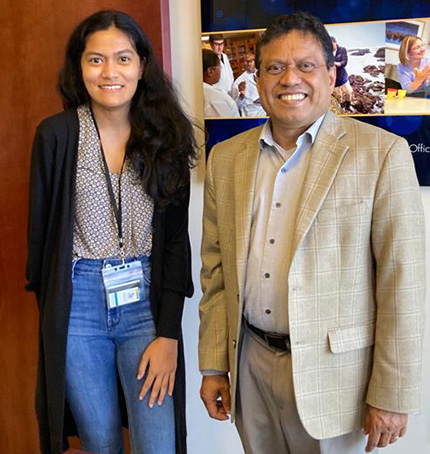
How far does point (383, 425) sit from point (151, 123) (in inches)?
41.2

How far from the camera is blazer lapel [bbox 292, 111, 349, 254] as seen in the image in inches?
47.2

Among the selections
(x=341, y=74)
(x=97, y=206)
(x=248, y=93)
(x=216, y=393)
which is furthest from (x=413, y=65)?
(x=216, y=393)

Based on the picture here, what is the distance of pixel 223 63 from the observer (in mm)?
1873

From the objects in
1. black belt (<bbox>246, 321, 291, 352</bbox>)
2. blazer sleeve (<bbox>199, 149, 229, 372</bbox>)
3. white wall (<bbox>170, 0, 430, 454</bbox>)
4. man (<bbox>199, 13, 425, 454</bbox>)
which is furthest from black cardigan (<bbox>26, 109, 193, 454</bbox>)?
white wall (<bbox>170, 0, 430, 454</bbox>)

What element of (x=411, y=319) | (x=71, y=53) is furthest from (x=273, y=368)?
(x=71, y=53)

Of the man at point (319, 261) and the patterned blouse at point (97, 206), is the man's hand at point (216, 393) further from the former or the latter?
the patterned blouse at point (97, 206)

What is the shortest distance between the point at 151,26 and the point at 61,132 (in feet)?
2.11

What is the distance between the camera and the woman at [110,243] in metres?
1.46

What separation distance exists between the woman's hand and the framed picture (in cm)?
Result: 119

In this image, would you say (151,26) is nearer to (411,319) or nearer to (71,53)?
(71,53)

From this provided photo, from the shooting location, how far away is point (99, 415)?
5.11ft

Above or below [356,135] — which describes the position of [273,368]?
below

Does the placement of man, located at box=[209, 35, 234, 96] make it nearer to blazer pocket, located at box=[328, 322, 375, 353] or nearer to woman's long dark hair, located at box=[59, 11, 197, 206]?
woman's long dark hair, located at box=[59, 11, 197, 206]

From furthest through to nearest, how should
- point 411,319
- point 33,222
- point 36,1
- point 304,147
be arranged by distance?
1. point 36,1
2. point 33,222
3. point 304,147
4. point 411,319
